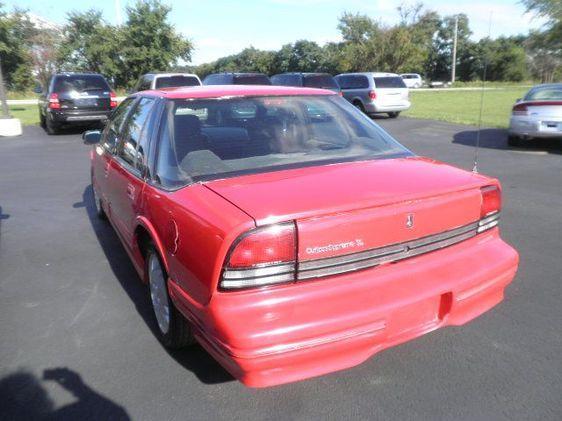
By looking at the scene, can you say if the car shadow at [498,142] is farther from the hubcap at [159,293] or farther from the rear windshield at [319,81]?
the hubcap at [159,293]

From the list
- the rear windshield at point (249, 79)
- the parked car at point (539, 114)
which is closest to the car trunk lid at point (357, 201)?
the parked car at point (539, 114)

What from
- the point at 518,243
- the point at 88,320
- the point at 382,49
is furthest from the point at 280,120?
the point at 382,49

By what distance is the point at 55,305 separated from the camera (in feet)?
12.2

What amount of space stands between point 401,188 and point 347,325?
74 cm

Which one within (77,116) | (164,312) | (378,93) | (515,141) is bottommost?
(515,141)

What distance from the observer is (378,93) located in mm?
18453

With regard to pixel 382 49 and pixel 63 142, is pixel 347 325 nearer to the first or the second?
pixel 63 142

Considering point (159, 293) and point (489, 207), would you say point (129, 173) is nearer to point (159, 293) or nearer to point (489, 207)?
point (159, 293)

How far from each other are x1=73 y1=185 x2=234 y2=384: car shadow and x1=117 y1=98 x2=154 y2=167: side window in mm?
1019

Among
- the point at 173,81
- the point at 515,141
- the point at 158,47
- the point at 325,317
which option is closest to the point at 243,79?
the point at 173,81

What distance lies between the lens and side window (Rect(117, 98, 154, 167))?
11.5 feet

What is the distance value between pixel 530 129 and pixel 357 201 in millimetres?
9572

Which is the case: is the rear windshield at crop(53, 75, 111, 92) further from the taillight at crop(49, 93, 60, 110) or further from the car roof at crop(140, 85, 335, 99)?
the car roof at crop(140, 85, 335, 99)

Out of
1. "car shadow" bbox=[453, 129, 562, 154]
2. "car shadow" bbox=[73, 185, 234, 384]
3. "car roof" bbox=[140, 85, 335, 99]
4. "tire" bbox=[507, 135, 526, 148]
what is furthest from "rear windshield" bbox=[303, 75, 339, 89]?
"car roof" bbox=[140, 85, 335, 99]
